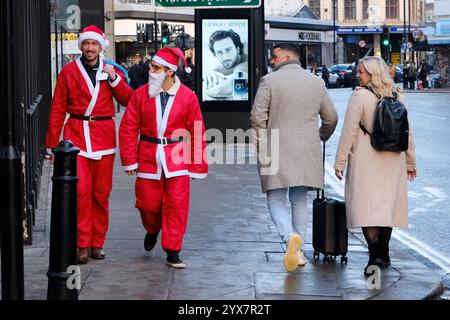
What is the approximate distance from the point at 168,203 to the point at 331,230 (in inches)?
55.4

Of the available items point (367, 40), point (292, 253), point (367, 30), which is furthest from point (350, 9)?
point (292, 253)

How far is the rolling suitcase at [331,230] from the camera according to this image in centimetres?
849

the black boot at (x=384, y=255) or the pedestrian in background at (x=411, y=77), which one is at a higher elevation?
the pedestrian in background at (x=411, y=77)

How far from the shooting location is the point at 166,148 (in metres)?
8.20

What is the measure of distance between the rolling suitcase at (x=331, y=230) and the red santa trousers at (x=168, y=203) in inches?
45.9

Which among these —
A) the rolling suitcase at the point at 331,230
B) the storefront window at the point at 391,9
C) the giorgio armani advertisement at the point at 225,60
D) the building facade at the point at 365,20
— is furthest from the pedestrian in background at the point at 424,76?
the rolling suitcase at the point at 331,230

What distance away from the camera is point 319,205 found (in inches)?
340

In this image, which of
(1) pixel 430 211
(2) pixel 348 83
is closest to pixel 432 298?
(1) pixel 430 211

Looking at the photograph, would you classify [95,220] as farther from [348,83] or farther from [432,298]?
[348,83]

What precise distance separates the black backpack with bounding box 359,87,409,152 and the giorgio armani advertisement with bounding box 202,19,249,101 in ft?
40.7

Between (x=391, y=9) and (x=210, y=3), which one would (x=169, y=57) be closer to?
(x=210, y=3)

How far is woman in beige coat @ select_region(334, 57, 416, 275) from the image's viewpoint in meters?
8.12

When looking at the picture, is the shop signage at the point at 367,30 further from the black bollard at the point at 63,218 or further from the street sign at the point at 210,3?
the black bollard at the point at 63,218

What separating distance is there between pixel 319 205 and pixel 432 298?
1432 mm
